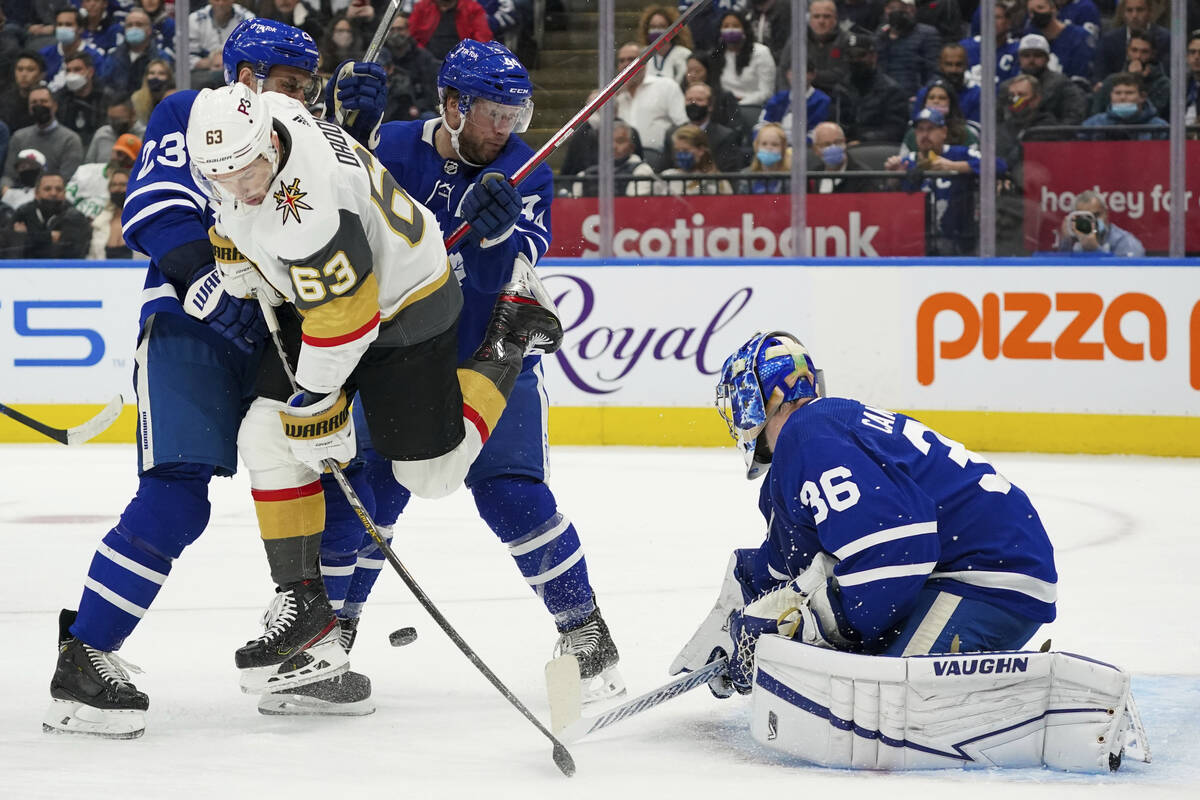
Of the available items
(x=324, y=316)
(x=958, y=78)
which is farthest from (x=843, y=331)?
(x=324, y=316)

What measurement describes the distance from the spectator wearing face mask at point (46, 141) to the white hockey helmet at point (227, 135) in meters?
5.10

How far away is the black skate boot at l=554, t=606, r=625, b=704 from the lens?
3053mm

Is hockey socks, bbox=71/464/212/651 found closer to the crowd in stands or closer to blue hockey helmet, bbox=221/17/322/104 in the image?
blue hockey helmet, bbox=221/17/322/104

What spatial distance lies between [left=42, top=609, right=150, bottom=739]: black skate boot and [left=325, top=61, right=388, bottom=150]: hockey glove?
1.06 m

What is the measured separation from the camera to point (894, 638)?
260 centimetres

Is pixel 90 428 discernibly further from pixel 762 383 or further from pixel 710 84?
pixel 710 84

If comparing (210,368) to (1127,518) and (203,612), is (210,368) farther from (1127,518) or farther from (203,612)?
(1127,518)

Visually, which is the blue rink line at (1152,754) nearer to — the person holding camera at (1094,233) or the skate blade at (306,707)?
the skate blade at (306,707)

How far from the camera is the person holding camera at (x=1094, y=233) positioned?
654 cm

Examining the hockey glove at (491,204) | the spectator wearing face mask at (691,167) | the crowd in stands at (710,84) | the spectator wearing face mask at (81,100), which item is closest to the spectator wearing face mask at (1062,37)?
the crowd in stands at (710,84)

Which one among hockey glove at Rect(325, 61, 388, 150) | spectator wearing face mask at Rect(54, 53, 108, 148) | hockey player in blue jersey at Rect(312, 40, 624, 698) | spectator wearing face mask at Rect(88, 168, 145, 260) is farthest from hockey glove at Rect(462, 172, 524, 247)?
spectator wearing face mask at Rect(54, 53, 108, 148)

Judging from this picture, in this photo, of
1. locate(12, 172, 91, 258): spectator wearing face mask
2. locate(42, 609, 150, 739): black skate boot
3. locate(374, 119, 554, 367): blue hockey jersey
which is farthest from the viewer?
locate(12, 172, 91, 258): spectator wearing face mask


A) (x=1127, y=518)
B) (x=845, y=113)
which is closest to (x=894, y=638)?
(x=1127, y=518)

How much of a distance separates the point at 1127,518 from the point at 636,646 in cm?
222
